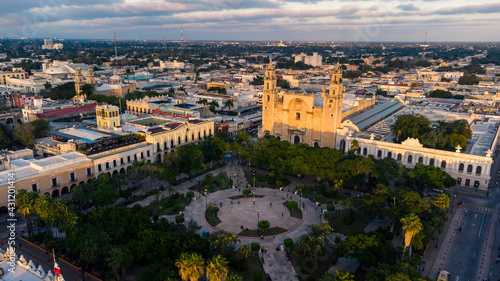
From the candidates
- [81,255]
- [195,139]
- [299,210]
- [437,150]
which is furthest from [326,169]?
[81,255]

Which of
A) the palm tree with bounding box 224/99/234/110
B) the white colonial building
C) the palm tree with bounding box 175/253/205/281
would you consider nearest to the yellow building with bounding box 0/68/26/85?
the palm tree with bounding box 224/99/234/110

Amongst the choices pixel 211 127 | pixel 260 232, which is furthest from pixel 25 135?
pixel 260 232

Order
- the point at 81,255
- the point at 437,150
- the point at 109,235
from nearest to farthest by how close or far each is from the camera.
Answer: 1. the point at 81,255
2. the point at 109,235
3. the point at 437,150

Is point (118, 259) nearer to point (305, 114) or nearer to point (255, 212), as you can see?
point (255, 212)

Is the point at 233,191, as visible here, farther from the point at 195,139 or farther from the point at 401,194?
the point at 401,194

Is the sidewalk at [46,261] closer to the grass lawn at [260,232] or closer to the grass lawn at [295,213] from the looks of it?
the grass lawn at [260,232]

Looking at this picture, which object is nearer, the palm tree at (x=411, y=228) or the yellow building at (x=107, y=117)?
the palm tree at (x=411, y=228)

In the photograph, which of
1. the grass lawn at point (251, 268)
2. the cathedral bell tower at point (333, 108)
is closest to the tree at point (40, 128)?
the grass lawn at point (251, 268)
